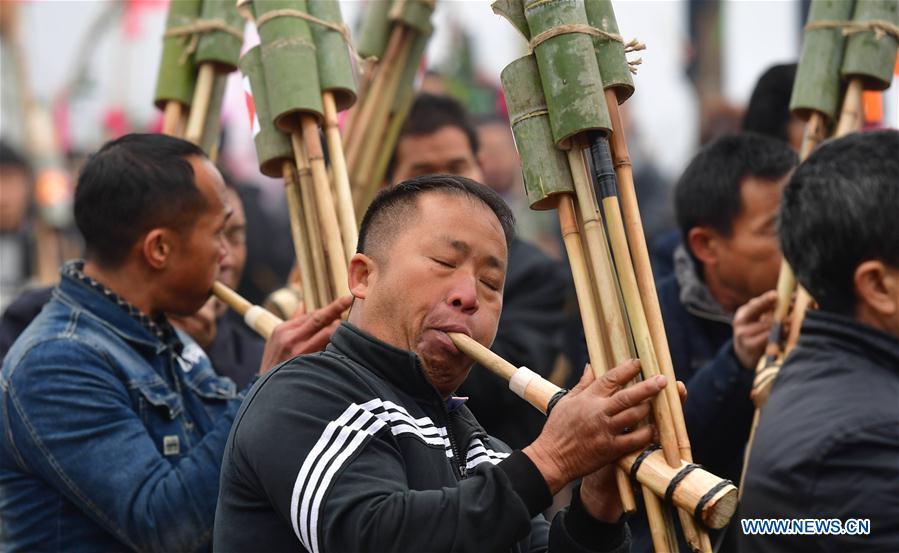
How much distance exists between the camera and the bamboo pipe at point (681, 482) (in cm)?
231

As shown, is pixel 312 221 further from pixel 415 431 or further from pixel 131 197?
pixel 415 431

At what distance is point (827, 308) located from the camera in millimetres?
3162

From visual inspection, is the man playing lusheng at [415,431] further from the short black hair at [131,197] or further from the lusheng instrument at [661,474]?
the short black hair at [131,197]

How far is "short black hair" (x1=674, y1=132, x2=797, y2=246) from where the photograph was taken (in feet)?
14.8

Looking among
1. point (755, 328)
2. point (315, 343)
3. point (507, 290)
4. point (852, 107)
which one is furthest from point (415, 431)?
point (507, 290)

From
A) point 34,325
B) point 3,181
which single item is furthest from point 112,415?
point 3,181

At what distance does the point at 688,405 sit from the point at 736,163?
0.96m

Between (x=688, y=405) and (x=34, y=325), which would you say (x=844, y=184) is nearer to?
(x=688, y=405)

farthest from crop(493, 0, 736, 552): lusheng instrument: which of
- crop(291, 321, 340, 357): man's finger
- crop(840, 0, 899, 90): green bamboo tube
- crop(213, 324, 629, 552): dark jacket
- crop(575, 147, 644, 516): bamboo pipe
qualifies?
crop(840, 0, 899, 90): green bamboo tube

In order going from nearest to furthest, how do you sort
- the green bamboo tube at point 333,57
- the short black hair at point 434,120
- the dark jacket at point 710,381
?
the green bamboo tube at point 333,57, the dark jacket at point 710,381, the short black hair at point 434,120

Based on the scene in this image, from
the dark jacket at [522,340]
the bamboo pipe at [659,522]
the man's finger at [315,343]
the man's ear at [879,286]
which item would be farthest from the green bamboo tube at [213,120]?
the bamboo pipe at [659,522]

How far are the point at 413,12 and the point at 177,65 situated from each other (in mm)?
837

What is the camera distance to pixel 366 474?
2.30 meters

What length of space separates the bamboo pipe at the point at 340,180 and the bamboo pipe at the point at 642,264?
3.14ft
